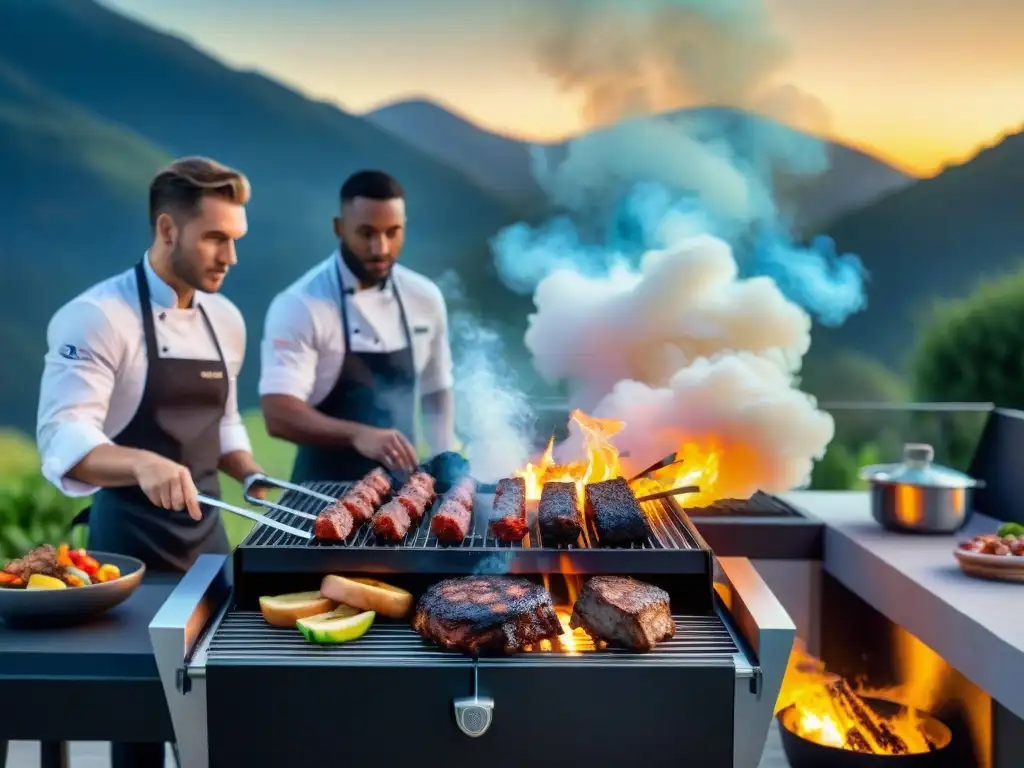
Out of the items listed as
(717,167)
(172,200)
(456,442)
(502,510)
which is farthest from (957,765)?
(717,167)

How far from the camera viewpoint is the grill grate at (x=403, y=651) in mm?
2148

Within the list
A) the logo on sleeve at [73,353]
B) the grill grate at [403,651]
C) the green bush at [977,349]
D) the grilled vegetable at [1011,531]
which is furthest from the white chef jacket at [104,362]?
the green bush at [977,349]

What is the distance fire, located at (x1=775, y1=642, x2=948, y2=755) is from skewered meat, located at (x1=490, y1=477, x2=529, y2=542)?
39.3 inches

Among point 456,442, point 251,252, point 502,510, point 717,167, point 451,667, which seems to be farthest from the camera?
point 717,167

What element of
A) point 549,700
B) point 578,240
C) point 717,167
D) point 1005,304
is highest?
point 717,167

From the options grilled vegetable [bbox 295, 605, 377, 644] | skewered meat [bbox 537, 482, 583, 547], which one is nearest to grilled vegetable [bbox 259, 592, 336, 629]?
grilled vegetable [bbox 295, 605, 377, 644]

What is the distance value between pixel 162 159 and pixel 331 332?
2480 millimetres

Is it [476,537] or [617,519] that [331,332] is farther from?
[617,519]

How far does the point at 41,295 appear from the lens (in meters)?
6.62

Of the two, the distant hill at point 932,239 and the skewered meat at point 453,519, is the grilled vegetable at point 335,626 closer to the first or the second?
the skewered meat at point 453,519

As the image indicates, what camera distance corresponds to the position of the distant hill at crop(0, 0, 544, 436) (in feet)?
21.5

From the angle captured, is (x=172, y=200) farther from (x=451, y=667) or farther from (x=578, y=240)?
(x=578, y=240)

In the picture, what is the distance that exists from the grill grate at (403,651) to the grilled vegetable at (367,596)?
4cm

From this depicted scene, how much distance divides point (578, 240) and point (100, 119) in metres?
3.12
